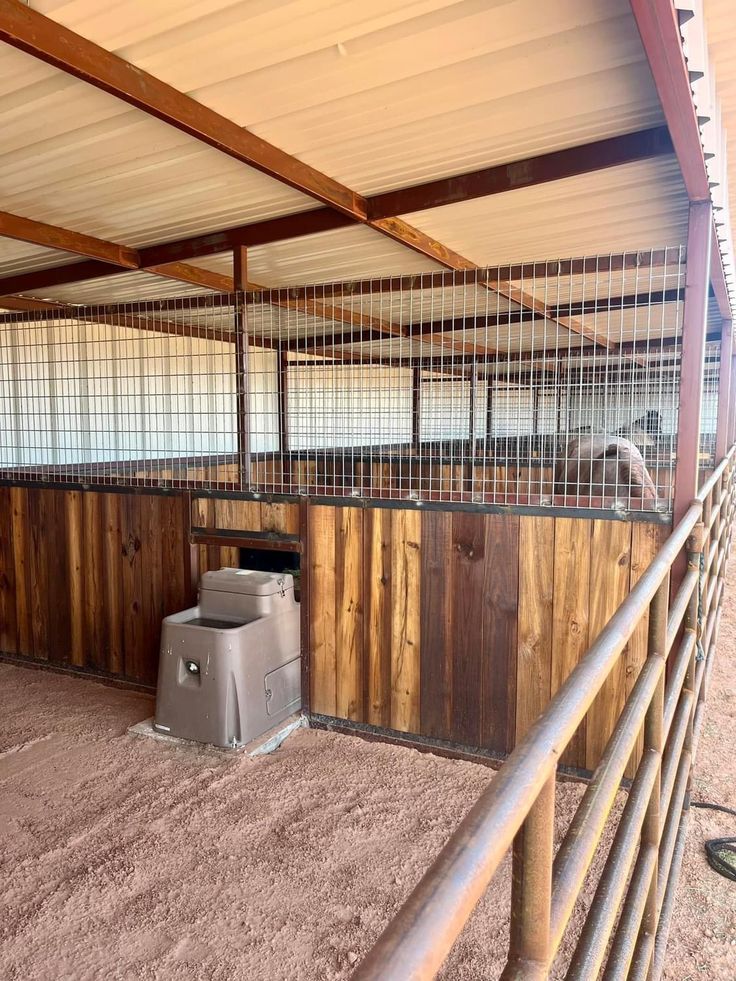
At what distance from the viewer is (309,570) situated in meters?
3.19

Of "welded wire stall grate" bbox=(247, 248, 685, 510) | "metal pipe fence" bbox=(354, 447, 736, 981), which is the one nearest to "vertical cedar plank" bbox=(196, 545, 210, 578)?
"welded wire stall grate" bbox=(247, 248, 685, 510)

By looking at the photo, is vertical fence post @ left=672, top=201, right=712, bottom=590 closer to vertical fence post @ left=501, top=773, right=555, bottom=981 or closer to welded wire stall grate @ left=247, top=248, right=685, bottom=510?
welded wire stall grate @ left=247, top=248, right=685, bottom=510

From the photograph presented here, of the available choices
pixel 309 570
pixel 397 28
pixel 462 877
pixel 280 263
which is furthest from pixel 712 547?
pixel 280 263

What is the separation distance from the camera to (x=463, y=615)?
2.88 meters

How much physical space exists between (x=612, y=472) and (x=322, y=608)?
180cm

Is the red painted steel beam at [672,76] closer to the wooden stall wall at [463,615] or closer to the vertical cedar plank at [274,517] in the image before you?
the wooden stall wall at [463,615]

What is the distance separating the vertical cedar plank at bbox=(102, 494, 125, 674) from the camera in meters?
3.71

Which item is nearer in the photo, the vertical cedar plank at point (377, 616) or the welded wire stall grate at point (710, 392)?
the vertical cedar plank at point (377, 616)

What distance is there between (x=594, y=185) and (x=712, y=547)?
1770 mm

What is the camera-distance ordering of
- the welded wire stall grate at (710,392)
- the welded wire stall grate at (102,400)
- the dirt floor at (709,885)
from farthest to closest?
the welded wire stall grate at (710,392) → the welded wire stall grate at (102,400) → the dirt floor at (709,885)

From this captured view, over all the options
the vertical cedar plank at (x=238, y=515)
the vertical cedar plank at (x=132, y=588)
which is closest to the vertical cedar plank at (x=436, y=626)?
the vertical cedar plank at (x=238, y=515)

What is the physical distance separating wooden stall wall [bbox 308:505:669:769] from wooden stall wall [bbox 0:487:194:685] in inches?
35.7

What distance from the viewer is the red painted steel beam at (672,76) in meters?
1.45

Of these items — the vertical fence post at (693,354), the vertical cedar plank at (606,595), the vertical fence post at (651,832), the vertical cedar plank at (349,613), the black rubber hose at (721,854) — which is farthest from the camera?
the vertical cedar plank at (349,613)
